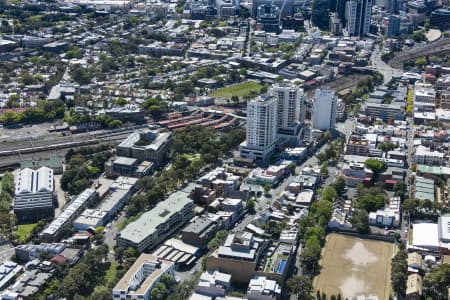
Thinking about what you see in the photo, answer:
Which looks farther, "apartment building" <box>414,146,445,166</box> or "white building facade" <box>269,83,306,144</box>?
"white building facade" <box>269,83,306,144</box>

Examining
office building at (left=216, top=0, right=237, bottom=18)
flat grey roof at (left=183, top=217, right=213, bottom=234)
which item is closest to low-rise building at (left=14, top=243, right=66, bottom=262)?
flat grey roof at (left=183, top=217, right=213, bottom=234)

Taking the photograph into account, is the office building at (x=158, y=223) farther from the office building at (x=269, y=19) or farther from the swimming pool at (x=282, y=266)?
the office building at (x=269, y=19)

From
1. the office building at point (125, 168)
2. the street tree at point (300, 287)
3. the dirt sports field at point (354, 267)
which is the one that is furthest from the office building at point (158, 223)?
the dirt sports field at point (354, 267)

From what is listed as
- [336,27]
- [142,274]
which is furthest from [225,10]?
[142,274]

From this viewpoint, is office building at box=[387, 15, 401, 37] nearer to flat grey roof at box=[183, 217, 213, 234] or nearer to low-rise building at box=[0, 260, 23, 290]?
flat grey roof at box=[183, 217, 213, 234]

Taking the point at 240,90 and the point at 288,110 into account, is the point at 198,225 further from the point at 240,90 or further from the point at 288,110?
the point at 240,90

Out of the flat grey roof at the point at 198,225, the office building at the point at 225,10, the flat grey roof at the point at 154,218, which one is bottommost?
the flat grey roof at the point at 198,225
